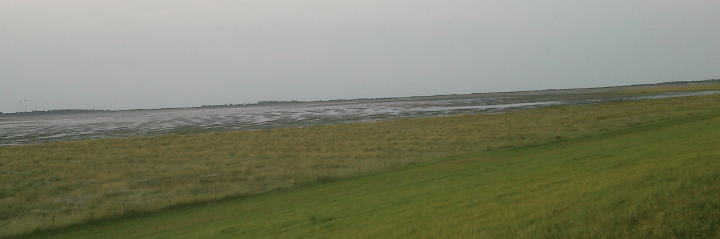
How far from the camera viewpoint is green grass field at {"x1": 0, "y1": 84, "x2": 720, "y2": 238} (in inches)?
479

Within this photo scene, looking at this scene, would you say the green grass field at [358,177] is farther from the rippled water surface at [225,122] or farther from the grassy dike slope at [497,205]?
the rippled water surface at [225,122]

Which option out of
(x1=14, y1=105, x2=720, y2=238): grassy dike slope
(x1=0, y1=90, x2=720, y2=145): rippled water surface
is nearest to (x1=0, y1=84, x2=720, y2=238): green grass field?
(x1=14, y1=105, x2=720, y2=238): grassy dike slope

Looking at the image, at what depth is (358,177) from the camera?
28.4 m

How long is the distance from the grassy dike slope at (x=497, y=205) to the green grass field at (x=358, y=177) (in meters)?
0.08

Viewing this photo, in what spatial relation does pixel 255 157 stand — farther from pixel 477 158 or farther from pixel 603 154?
pixel 603 154

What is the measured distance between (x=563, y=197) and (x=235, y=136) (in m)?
50.4

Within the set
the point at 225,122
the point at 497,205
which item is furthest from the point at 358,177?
the point at 225,122

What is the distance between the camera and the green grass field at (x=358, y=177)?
12172 millimetres

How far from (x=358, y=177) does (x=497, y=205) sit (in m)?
15.7

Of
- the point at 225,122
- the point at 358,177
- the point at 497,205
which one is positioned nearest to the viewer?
the point at 497,205

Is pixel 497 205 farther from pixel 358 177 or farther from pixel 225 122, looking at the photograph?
pixel 225 122

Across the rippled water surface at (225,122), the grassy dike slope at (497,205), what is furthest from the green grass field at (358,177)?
the rippled water surface at (225,122)

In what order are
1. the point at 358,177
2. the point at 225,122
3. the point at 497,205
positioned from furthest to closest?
the point at 225,122
the point at 358,177
the point at 497,205

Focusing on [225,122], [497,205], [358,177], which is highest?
[497,205]
